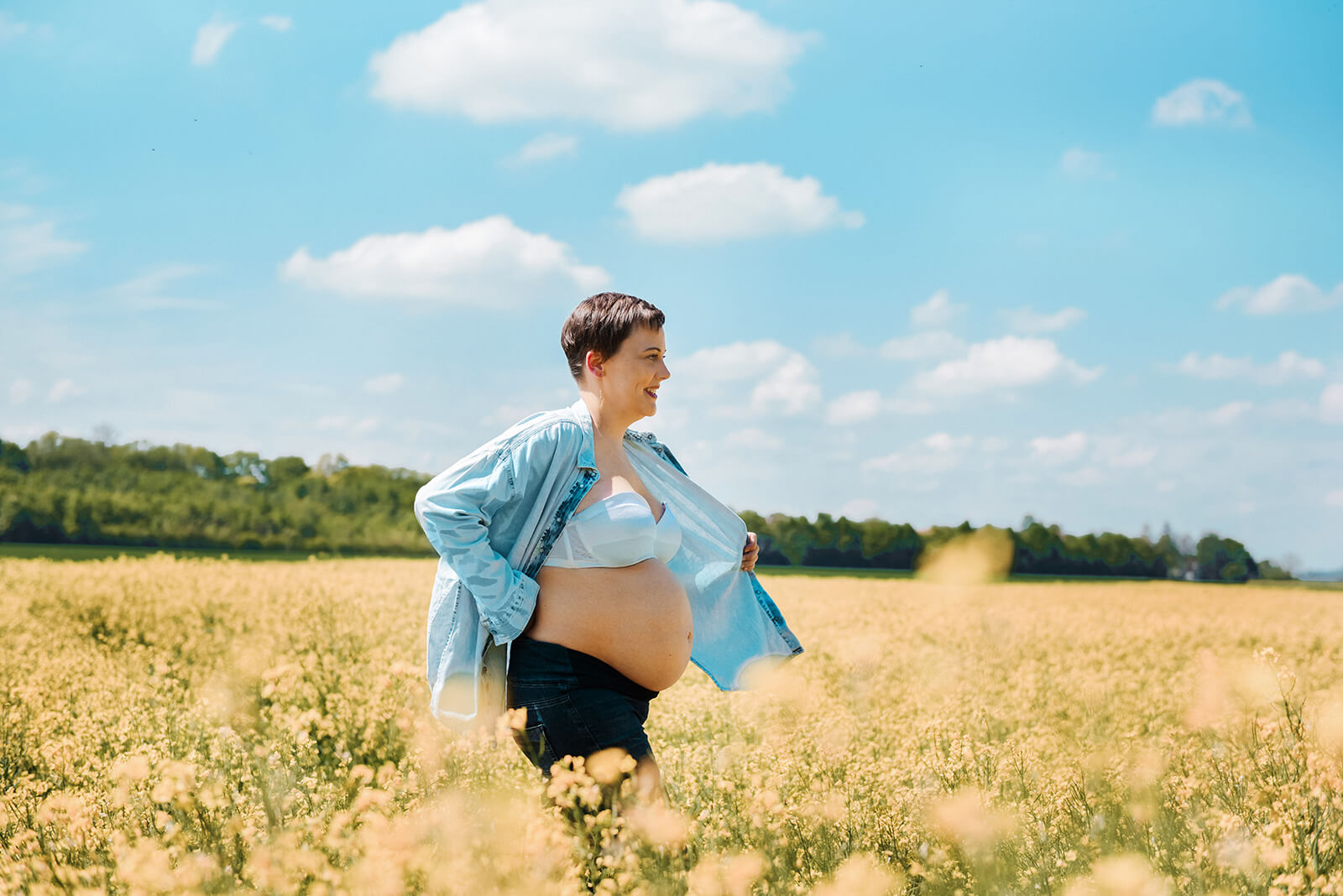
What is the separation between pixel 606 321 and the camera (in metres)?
2.99

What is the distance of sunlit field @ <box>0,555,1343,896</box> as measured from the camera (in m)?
2.27

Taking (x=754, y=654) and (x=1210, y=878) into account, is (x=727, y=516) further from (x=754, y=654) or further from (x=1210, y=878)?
(x=1210, y=878)

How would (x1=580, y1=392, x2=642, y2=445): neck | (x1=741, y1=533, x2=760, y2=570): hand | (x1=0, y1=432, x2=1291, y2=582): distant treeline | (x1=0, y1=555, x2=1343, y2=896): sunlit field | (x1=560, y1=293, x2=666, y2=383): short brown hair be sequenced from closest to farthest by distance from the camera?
(x1=0, y1=555, x2=1343, y2=896): sunlit field < (x1=560, y1=293, x2=666, y2=383): short brown hair < (x1=580, y1=392, x2=642, y2=445): neck < (x1=741, y1=533, x2=760, y2=570): hand < (x1=0, y1=432, x2=1291, y2=582): distant treeline

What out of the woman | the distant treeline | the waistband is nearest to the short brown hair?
the woman

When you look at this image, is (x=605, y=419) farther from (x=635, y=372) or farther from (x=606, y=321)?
(x=606, y=321)

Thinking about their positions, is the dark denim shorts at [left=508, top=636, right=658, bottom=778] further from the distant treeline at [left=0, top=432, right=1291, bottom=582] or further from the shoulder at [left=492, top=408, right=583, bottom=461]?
the distant treeline at [left=0, top=432, right=1291, bottom=582]

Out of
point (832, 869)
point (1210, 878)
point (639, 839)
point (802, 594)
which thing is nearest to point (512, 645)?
point (639, 839)

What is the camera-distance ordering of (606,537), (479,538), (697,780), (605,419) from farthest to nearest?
(697,780) → (605,419) → (606,537) → (479,538)

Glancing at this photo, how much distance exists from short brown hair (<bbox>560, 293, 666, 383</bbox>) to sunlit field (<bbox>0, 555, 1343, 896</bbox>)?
3.92ft

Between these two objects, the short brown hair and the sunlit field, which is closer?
the sunlit field

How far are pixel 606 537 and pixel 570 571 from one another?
160 mm

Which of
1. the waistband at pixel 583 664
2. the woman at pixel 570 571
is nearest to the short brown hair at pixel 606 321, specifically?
the woman at pixel 570 571

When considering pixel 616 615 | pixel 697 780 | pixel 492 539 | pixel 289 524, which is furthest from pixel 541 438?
pixel 289 524

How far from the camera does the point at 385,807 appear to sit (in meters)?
2.38
